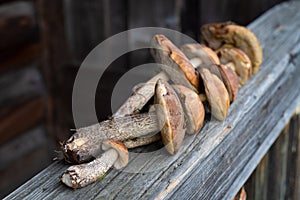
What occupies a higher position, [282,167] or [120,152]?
[120,152]

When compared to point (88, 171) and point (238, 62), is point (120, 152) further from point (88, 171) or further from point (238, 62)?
point (238, 62)

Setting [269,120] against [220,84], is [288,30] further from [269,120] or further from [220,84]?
[220,84]

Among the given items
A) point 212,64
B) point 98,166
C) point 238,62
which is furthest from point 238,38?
point 98,166

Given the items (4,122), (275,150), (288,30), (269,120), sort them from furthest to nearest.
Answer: (4,122)
(288,30)
(275,150)
(269,120)

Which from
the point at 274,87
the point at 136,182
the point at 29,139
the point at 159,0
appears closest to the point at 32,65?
the point at 29,139

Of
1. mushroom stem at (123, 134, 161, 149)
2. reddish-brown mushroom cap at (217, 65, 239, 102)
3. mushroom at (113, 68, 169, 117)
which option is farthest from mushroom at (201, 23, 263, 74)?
mushroom stem at (123, 134, 161, 149)

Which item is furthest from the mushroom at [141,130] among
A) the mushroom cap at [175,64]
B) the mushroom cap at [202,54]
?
the mushroom cap at [202,54]
